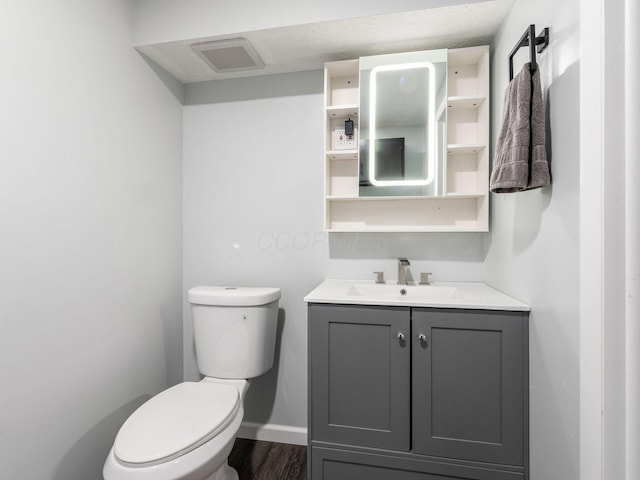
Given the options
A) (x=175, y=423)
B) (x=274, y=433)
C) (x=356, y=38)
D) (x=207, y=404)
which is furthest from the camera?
(x=274, y=433)

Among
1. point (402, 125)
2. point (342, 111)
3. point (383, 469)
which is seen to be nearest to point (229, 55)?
point (342, 111)

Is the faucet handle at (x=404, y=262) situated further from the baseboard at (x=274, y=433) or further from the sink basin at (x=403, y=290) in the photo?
the baseboard at (x=274, y=433)

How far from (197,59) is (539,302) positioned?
6.30 ft

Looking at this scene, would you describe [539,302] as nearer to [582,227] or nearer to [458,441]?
[582,227]

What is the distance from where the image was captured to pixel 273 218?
1.78 m

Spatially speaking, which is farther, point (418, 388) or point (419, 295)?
point (419, 295)

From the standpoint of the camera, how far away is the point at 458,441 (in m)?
1.13

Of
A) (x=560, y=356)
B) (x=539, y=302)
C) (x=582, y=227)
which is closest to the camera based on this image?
(x=582, y=227)

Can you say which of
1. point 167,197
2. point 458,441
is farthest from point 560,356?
point 167,197

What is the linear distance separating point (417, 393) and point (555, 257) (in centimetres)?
68

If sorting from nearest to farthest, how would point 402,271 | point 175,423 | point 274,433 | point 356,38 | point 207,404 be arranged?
1. point 175,423
2. point 207,404
3. point 356,38
4. point 402,271
5. point 274,433

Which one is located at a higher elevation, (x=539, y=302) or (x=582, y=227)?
(x=582, y=227)

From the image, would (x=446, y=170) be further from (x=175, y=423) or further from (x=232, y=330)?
(x=175, y=423)

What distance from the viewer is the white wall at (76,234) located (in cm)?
101
